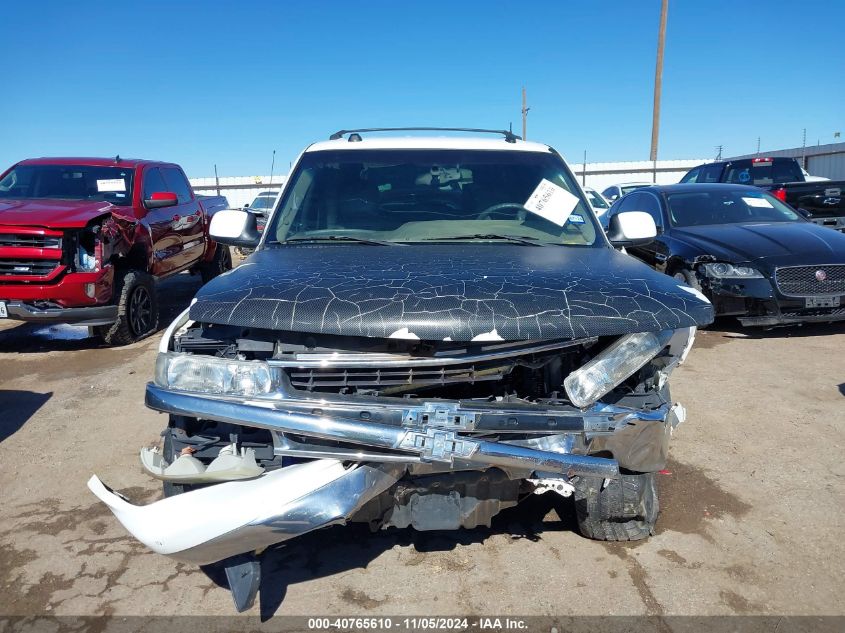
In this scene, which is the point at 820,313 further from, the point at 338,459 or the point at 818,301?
the point at 338,459

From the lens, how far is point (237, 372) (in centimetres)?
220

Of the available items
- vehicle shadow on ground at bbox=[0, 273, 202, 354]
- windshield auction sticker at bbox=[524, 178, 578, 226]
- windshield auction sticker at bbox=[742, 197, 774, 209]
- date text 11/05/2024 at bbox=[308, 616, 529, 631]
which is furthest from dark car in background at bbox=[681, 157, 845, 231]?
vehicle shadow on ground at bbox=[0, 273, 202, 354]

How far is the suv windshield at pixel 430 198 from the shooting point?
337 centimetres

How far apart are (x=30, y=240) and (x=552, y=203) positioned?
5.22 meters

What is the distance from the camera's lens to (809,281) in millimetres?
6309

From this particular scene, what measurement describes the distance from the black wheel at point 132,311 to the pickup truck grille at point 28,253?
757 mm

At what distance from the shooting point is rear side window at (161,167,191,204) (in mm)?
8780

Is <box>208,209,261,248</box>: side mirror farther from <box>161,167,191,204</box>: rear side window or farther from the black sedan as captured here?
<box>161,167,191,204</box>: rear side window

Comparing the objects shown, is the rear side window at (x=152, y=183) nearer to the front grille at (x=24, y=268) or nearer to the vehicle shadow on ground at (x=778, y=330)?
the front grille at (x=24, y=268)

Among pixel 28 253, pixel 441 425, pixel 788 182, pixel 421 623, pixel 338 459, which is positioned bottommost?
pixel 421 623

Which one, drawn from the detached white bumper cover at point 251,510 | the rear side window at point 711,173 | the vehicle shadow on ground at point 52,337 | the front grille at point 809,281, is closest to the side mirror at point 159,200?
the vehicle shadow on ground at point 52,337

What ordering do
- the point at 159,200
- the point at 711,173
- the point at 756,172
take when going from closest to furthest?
the point at 159,200 < the point at 756,172 < the point at 711,173

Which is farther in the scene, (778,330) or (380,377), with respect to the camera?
(778,330)

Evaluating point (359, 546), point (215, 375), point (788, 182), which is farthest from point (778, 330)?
point (215, 375)
